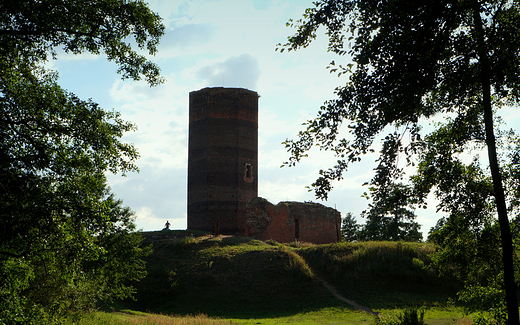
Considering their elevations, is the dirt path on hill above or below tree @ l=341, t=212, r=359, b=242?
below

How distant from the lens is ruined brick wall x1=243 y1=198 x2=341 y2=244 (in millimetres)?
36594

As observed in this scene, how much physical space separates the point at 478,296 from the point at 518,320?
2431mm

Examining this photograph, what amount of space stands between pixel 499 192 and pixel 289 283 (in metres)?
17.0

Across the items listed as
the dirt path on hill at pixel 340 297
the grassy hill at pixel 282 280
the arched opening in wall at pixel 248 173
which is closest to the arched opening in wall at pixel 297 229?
the arched opening in wall at pixel 248 173

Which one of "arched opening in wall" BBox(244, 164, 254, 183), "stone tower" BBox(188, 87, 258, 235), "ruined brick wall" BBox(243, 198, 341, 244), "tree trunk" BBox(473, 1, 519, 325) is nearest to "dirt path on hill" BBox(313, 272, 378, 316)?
"ruined brick wall" BBox(243, 198, 341, 244)

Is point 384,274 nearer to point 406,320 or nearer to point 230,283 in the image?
point 230,283

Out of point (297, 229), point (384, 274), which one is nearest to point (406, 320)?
point (384, 274)

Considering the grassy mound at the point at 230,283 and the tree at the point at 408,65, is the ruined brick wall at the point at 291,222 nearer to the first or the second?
the grassy mound at the point at 230,283

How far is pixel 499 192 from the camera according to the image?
355 inches

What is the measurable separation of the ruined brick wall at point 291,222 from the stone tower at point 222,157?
14.2 feet

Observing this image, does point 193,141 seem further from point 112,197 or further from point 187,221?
point 112,197

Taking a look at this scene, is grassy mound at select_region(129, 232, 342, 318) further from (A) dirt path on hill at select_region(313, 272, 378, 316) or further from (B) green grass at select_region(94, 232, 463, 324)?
(A) dirt path on hill at select_region(313, 272, 378, 316)

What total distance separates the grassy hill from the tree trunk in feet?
42.1

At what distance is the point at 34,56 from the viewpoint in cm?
998
